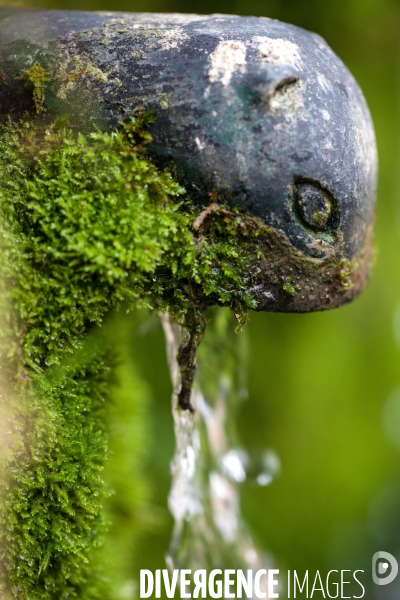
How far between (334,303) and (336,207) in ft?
0.52

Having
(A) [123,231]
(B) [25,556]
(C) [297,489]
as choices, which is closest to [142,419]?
(C) [297,489]

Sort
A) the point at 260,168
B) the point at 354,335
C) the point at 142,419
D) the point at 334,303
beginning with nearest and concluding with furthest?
the point at 260,168 → the point at 334,303 → the point at 142,419 → the point at 354,335

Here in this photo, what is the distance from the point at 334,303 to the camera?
0.82 meters

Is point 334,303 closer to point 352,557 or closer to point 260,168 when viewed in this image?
point 260,168

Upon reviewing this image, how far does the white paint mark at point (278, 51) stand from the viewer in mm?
705

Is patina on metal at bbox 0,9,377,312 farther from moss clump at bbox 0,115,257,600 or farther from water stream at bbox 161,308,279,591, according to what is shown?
water stream at bbox 161,308,279,591

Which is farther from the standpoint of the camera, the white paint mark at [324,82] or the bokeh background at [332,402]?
the bokeh background at [332,402]

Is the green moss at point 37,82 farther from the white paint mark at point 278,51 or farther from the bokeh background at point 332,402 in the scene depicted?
the bokeh background at point 332,402

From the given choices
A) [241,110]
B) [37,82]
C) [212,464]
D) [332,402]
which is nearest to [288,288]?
[241,110]

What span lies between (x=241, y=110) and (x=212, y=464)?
2.88ft

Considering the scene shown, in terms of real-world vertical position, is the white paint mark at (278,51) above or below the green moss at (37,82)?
above

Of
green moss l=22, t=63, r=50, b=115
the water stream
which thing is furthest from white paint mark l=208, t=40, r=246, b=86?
the water stream

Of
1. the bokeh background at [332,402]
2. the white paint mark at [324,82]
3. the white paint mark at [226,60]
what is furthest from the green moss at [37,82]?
the bokeh background at [332,402]

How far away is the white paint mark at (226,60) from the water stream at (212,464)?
1.32 ft
